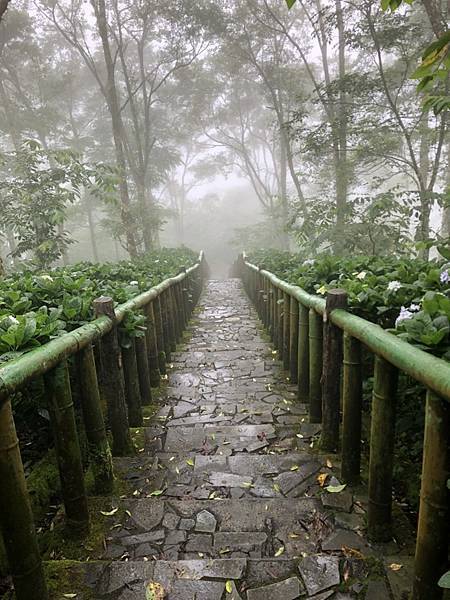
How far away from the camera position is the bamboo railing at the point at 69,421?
130 centimetres

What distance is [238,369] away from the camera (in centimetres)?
460

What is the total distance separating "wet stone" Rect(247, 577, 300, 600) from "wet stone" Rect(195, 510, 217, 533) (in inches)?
17.7

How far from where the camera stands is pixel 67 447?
5.78 ft

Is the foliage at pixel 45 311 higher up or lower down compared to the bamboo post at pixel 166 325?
higher up

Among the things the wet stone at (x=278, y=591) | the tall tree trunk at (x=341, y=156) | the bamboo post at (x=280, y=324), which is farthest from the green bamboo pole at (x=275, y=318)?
the tall tree trunk at (x=341, y=156)

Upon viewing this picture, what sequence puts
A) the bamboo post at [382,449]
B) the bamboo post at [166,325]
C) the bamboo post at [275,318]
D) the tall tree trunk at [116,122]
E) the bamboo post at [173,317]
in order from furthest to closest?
1. the tall tree trunk at [116,122]
2. the bamboo post at [173,317]
3. the bamboo post at [275,318]
4. the bamboo post at [166,325]
5. the bamboo post at [382,449]

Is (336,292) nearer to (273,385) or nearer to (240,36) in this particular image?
(273,385)

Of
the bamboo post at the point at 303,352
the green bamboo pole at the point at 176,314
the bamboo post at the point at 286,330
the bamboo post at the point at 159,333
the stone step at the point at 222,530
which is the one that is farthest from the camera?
the green bamboo pole at the point at 176,314

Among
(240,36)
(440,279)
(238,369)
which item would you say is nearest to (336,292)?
(440,279)

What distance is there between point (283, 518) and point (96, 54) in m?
21.7

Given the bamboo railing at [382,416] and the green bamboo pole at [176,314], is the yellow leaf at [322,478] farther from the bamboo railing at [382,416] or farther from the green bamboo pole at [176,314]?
the green bamboo pole at [176,314]

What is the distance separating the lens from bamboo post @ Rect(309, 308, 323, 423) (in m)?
2.82

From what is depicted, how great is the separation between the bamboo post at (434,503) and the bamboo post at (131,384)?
2048 mm

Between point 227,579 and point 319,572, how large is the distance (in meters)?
0.37
